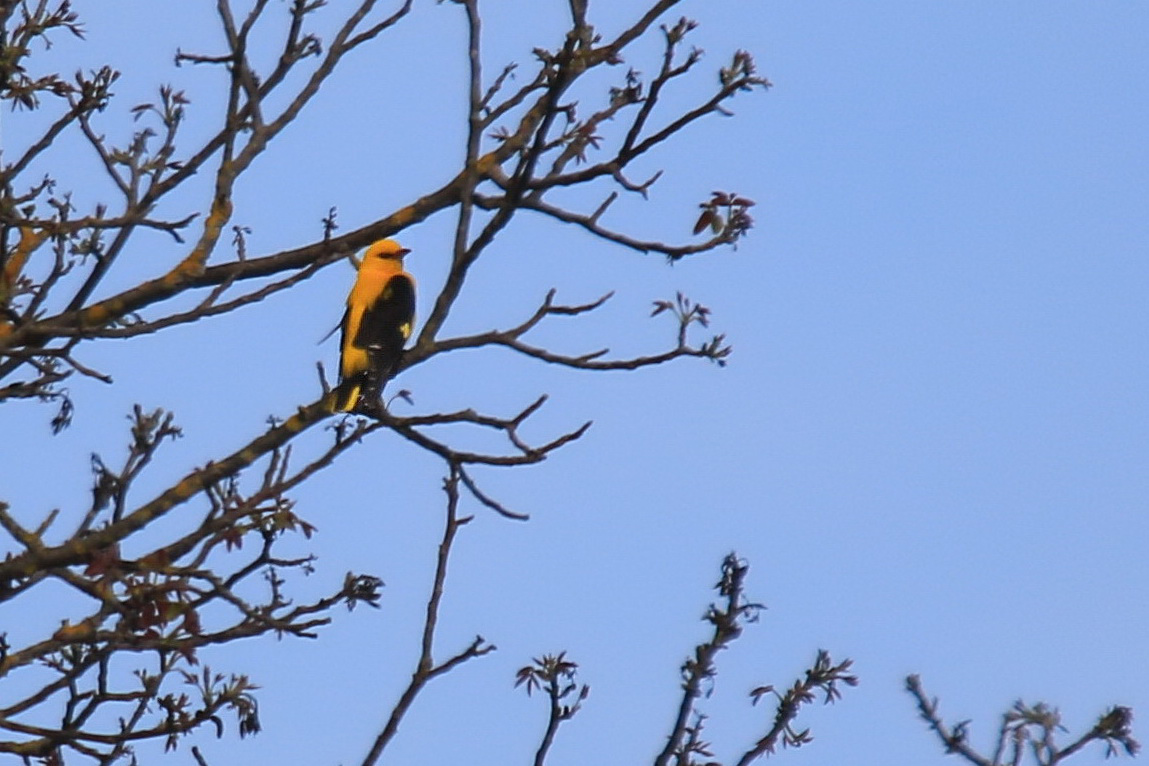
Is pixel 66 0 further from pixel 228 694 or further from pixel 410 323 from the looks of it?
pixel 228 694

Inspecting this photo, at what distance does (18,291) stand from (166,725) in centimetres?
211

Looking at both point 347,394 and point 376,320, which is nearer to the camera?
point 347,394

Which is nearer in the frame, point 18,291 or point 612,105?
point 612,105

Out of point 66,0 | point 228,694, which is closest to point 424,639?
point 228,694

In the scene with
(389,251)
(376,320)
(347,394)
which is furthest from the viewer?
(389,251)

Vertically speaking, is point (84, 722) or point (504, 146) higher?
point (504, 146)

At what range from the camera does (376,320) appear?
827cm

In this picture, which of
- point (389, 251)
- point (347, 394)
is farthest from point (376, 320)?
point (347, 394)

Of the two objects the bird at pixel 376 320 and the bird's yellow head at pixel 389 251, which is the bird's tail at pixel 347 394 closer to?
the bird at pixel 376 320

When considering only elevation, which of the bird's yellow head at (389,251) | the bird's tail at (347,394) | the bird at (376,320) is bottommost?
the bird's tail at (347,394)

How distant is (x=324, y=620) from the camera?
4.50m

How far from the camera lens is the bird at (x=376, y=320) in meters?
7.05

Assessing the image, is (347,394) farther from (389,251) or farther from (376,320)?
(389,251)

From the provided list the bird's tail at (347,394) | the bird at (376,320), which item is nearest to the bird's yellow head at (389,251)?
the bird at (376,320)
